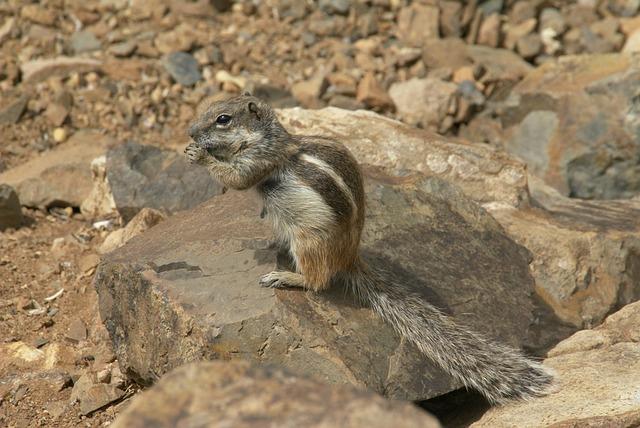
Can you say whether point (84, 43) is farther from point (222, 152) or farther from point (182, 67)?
point (222, 152)

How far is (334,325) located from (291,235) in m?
0.60

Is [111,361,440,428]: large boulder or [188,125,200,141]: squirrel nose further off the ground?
[188,125,200,141]: squirrel nose

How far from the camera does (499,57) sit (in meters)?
11.4

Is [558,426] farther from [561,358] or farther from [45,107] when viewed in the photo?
[45,107]

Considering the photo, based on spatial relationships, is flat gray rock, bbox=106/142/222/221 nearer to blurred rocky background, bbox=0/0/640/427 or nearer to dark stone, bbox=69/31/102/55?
blurred rocky background, bbox=0/0/640/427

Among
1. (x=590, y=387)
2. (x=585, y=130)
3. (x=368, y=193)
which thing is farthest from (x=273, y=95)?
(x=590, y=387)

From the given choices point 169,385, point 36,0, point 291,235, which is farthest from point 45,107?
point 169,385

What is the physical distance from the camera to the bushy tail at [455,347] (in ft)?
16.5

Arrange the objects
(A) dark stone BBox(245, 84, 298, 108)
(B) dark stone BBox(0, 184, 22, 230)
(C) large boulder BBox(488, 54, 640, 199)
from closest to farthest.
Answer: (B) dark stone BBox(0, 184, 22, 230)
(C) large boulder BBox(488, 54, 640, 199)
(A) dark stone BBox(245, 84, 298, 108)

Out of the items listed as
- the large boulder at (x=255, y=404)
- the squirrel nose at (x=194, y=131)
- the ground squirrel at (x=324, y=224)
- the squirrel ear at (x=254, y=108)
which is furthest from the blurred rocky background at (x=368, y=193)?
the squirrel ear at (x=254, y=108)

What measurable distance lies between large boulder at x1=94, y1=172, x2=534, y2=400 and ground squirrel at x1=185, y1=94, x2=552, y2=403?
121 millimetres

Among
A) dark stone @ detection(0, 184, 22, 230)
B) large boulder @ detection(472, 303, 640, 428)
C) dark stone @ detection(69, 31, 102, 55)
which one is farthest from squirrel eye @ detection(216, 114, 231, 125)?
dark stone @ detection(69, 31, 102, 55)

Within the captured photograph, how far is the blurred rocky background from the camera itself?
4930 mm

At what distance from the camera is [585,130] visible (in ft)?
30.4
